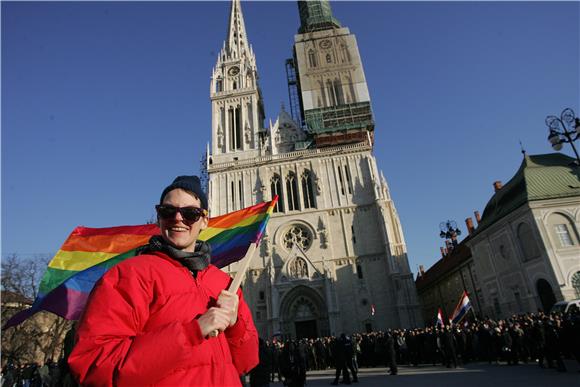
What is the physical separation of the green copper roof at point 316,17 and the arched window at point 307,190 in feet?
69.9

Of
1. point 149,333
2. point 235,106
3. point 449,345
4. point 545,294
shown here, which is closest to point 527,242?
point 545,294

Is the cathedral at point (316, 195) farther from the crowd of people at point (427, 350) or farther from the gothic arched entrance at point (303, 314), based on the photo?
the crowd of people at point (427, 350)

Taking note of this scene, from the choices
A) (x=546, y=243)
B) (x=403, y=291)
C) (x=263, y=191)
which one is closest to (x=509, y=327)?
(x=546, y=243)

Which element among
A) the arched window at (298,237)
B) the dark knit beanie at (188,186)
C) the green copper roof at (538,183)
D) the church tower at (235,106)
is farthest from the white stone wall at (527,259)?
the dark knit beanie at (188,186)

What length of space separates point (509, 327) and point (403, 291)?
501 inches

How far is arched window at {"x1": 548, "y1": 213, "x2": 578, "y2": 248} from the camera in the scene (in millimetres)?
18766

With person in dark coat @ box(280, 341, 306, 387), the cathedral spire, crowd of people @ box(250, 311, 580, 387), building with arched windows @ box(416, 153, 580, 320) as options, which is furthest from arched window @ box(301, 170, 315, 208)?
person in dark coat @ box(280, 341, 306, 387)

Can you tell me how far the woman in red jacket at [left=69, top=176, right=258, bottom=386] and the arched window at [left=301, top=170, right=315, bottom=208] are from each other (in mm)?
28527

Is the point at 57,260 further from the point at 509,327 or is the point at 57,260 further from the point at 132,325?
the point at 509,327

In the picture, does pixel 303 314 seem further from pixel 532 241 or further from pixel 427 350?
pixel 532 241

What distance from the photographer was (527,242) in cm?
1997

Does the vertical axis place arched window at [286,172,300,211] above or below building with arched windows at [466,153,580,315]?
above

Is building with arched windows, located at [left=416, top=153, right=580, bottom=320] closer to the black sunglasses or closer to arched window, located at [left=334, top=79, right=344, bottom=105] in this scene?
arched window, located at [left=334, top=79, right=344, bottom=105]

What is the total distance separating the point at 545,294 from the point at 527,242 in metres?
2.94
